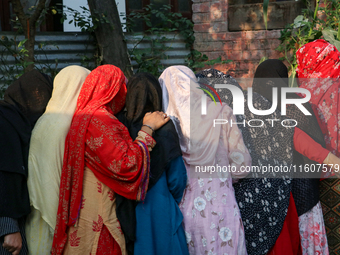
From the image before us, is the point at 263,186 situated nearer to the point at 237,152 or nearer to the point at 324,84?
the point at 237,152

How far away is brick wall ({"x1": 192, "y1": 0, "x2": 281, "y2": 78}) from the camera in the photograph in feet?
13.4

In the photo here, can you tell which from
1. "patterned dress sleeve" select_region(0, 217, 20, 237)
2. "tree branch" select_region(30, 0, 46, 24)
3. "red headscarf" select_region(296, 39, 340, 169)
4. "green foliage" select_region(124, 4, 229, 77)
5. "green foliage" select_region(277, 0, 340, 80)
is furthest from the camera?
"green foliage" select_region(124, 4, 229, 77)

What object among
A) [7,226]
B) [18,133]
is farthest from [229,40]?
[7,226]

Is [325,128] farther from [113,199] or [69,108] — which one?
[69,108]

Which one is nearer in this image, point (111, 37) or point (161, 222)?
point (161, 222)

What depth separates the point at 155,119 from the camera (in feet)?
6.18

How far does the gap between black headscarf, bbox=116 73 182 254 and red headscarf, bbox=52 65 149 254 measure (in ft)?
0.31

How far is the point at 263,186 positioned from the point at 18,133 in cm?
150

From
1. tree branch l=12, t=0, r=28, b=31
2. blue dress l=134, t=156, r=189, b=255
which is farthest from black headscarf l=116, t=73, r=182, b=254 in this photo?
tree branch l=12, t=0, r=28, b=31

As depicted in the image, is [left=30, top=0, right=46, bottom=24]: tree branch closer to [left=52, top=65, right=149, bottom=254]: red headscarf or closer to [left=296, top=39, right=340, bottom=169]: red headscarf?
[left=52, top=65, right=149, bottom=254]: red headscarf

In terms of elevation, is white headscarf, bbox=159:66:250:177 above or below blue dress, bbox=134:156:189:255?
above

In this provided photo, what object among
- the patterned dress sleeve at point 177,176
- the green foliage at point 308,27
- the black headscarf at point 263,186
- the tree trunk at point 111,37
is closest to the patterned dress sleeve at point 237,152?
the black headscarf at point 263,186

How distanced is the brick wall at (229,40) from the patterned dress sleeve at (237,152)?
2258mm

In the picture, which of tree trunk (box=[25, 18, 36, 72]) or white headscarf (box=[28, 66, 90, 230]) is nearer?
white headscarf (box=[28, 66, 90, 230])
